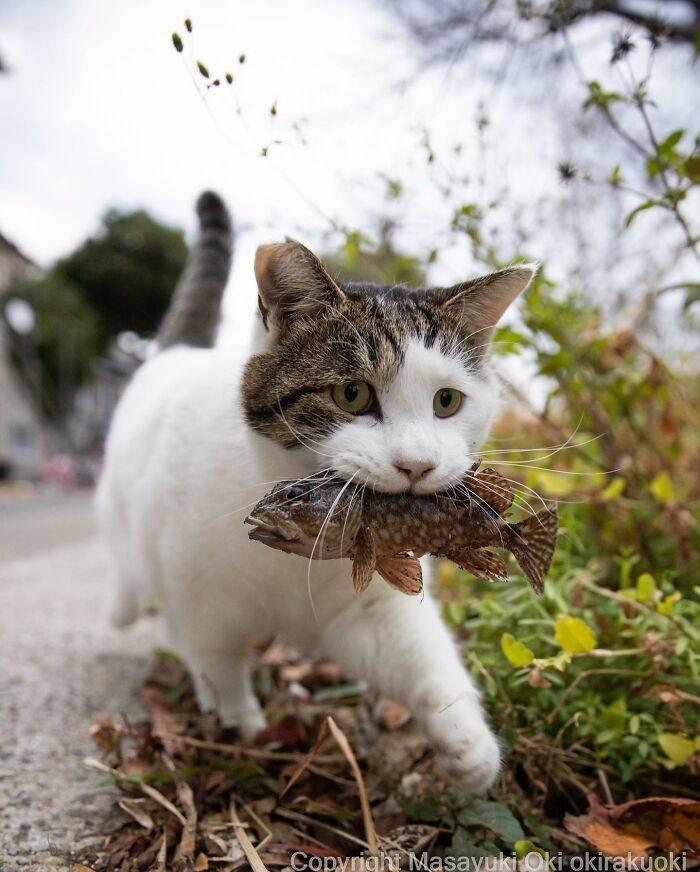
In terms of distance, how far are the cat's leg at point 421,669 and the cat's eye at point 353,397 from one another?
379 mm

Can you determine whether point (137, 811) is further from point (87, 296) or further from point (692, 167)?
point (87, 296)

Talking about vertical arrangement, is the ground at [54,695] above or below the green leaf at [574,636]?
below

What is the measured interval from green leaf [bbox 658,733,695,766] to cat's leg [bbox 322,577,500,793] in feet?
0.99

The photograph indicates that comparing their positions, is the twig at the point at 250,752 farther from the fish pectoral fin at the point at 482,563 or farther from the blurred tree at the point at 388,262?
the blurred tree at the point at 388,262

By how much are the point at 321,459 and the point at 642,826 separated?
0.86 m

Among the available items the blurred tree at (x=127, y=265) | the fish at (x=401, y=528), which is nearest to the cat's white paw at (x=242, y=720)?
the fish at (x=401, y=528)

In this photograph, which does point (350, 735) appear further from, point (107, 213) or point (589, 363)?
point (107, 213)

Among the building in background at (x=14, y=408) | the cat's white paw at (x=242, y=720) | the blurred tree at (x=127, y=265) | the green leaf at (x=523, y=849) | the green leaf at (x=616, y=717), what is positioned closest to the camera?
the green leaf at (x=523, y=849)

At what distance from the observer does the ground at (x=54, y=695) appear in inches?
44.6

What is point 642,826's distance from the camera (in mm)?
1133

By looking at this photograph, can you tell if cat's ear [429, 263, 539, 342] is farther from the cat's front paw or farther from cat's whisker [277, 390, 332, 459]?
the cat's front paw

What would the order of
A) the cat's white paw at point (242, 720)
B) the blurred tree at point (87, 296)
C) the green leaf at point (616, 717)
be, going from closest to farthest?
the green leaf at point (616, 717), the cat's white paw at point (242, 720), the blurred tree at point (87, 296)

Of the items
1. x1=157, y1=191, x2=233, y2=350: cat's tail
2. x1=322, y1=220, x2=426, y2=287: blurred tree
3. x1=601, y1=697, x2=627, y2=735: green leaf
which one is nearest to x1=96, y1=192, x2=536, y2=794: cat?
x1=601, y1=697, x2=627, y2=735: green leaf

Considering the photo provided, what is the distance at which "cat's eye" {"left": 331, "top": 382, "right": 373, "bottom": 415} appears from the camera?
1197 millimetres
